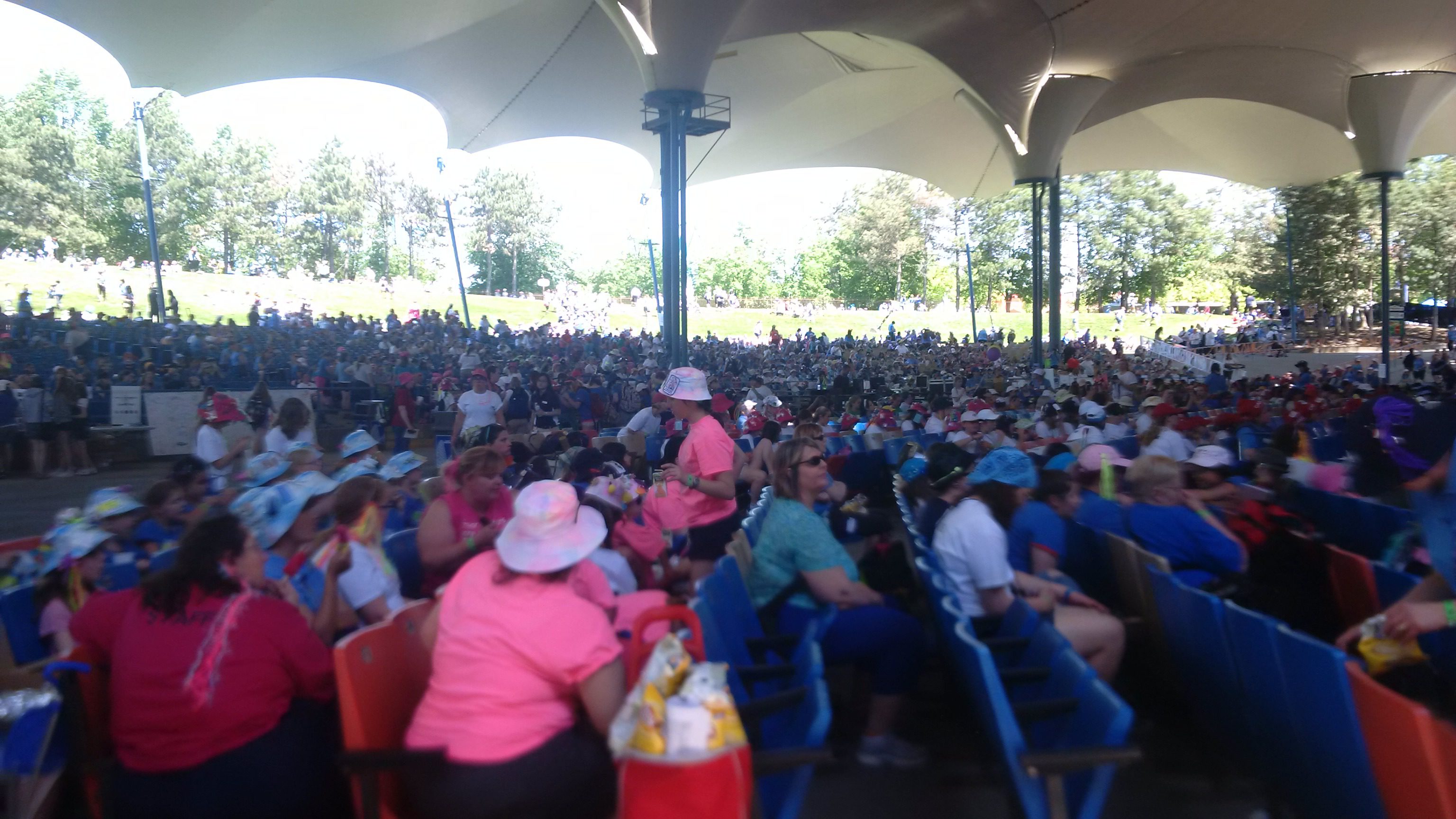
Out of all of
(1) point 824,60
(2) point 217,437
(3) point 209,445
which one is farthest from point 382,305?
(3) point 209,445

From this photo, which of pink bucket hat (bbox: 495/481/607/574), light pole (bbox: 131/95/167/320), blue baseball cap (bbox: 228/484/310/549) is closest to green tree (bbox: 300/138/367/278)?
light pole (bbox: 131/95/167/320)

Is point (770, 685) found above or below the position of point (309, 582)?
below

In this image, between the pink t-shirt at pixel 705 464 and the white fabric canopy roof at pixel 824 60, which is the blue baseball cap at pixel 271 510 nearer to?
the pink t-shirt at pixel 705 464

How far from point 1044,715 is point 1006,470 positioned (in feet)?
6.21

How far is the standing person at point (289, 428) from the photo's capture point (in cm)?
777

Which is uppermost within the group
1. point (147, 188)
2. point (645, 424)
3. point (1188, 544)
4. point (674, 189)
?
point (147, 188)

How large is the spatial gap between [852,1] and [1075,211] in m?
42.1

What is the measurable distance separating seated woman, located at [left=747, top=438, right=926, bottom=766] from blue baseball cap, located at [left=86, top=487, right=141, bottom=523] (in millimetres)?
3072

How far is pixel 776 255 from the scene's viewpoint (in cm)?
8581

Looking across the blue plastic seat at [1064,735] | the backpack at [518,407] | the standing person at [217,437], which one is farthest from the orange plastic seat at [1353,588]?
the backpack at [518,407]

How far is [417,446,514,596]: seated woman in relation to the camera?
4457mm

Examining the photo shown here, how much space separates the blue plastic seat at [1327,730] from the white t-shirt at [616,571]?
258cm

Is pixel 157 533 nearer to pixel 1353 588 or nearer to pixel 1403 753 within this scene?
pixel 1403 753

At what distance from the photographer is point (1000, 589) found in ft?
14.2
